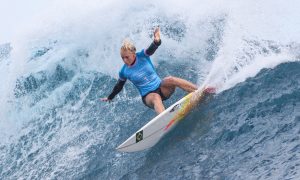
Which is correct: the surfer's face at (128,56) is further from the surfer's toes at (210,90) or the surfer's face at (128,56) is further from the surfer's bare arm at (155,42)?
the surfer's toes at (210,90)

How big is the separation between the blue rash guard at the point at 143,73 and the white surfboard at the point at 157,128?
1.89ft

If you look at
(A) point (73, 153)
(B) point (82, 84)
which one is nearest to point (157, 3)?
(B) point (82, 84)

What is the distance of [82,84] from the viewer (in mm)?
10820

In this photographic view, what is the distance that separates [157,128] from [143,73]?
981mm

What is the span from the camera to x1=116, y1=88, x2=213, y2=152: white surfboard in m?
7.48

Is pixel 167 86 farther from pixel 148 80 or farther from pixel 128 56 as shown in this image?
pixel 128 56

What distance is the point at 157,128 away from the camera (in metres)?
7.60

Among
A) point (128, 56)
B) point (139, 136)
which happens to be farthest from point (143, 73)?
point (139, 136)

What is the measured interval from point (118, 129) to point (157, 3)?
4.63m

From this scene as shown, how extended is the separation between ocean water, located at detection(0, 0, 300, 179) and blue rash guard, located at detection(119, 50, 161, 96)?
2.61 feet

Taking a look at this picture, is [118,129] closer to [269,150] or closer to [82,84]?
[82,84]

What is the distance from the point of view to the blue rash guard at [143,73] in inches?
315

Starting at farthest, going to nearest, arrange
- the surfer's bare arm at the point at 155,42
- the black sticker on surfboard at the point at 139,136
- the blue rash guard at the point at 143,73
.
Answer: the blue rash guard at the point at 143,73 < the surfer's bare arm at the point at 155,42 < the black sticker on surfboard at the point at 139,136

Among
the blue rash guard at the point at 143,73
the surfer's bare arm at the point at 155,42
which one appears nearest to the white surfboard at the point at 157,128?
the blue rash guard at the point at 143,73
